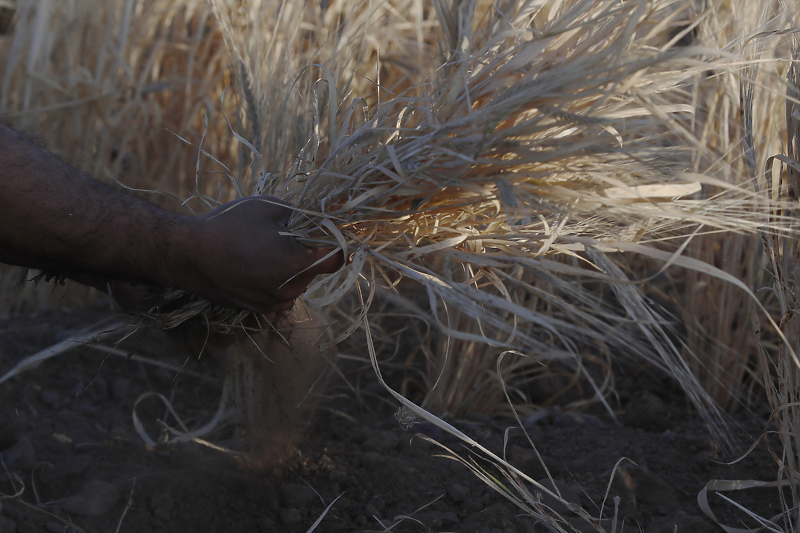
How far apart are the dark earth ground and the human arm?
0.25 m

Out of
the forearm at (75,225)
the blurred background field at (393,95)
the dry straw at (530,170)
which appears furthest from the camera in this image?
the blurred background field at (393,95)

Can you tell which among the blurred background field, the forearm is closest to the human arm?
the forearm

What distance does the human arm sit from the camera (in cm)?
107

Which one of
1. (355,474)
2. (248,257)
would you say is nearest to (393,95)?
(248,257)

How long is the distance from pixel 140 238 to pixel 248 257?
206 mm

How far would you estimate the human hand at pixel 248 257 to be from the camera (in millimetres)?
1099

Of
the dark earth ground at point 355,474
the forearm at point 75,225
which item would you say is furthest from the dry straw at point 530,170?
the dark earth ground at point 355,474

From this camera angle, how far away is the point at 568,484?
1341mm

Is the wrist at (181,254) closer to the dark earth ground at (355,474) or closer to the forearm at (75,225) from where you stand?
the forearm at (75,225)

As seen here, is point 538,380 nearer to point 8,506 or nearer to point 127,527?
point 127,527

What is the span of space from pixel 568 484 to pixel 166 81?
2.10m

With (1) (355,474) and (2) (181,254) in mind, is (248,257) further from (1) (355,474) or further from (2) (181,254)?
(1) (355,474)

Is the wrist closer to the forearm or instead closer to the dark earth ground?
the forearm

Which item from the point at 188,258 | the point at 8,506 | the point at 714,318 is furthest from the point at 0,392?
the point at 714,318
